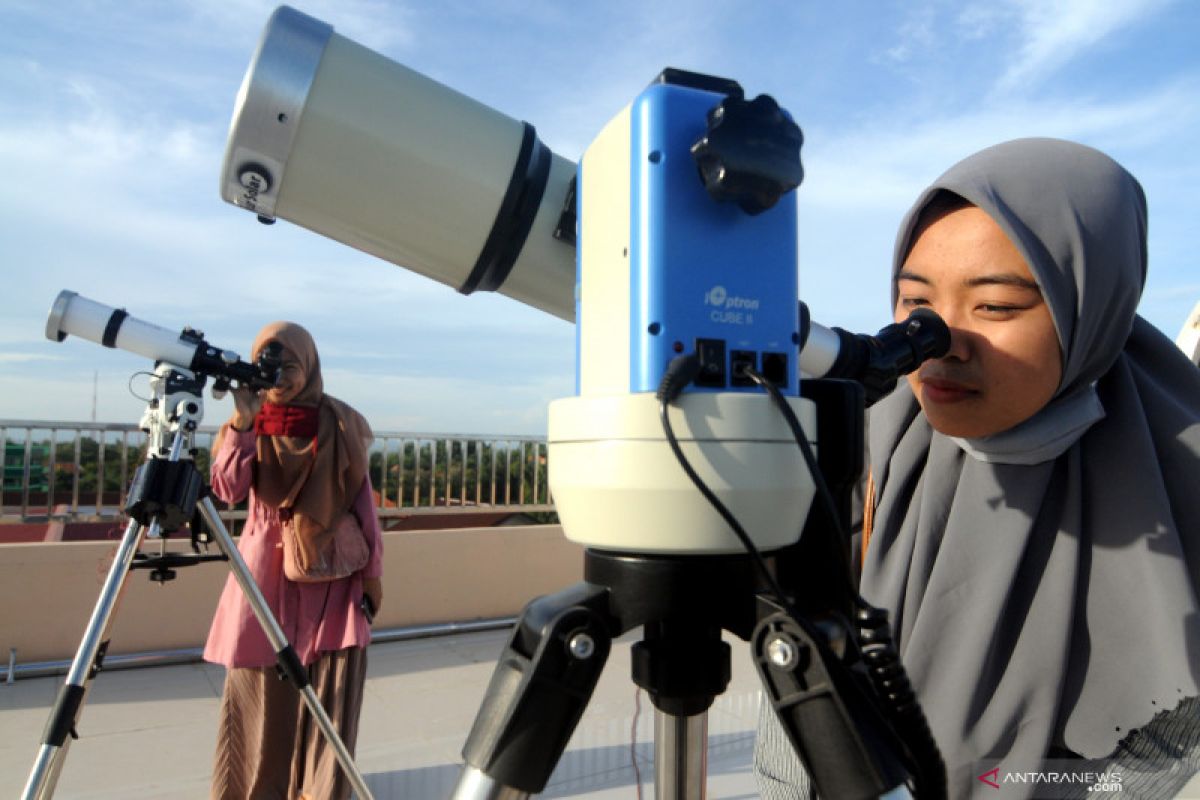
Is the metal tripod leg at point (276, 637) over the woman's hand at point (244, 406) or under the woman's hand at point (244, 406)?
under

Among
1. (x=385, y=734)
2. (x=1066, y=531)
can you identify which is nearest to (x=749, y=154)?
(x=1066, y=531)

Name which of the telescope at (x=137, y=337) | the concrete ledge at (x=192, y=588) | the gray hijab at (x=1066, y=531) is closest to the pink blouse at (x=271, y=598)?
the telescope at (x=137, y=337)

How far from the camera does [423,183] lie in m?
0.71

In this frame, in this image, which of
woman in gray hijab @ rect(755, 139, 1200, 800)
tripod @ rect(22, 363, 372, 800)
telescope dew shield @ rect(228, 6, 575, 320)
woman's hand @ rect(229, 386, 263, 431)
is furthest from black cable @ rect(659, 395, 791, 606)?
woman's hand @ rect(229, 386, 263, 431)

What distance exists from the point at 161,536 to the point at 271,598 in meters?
0.50

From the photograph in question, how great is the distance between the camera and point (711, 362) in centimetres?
51

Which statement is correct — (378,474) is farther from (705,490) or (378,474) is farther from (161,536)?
(705,490)

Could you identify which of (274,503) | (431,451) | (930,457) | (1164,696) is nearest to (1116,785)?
(1164,696)

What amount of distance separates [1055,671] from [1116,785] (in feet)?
0.40

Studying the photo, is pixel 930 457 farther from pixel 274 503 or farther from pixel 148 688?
pixel 148 688

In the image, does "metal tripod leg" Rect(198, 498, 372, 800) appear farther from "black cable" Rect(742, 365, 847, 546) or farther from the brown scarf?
"black cable" Rect(742, 365, 847, 546)

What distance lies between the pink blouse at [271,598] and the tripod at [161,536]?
1.08ft

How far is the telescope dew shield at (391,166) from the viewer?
26.9 inches

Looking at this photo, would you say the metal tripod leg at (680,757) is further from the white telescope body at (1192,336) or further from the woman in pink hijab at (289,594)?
the white telescope body at (1192,336)
